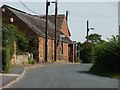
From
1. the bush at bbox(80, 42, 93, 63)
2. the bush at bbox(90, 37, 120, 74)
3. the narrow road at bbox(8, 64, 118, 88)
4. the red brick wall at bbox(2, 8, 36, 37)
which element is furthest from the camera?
the bush at bbox(80, 42, 93, 63)

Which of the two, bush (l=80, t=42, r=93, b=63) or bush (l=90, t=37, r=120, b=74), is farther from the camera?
bush (l=80, t=42, r=93, b=63)

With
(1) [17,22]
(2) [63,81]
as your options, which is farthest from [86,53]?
(2) [63,81]

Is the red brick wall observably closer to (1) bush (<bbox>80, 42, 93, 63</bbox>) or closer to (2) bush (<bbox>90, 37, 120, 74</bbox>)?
(2) bush (<bbox>90, 37, 120, 74</bbox>)

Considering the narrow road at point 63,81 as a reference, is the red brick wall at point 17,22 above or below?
above

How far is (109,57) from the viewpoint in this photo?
36.2m

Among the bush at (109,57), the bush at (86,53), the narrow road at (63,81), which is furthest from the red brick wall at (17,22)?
the narrow road at (63,81)

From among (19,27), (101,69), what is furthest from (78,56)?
(101,69)

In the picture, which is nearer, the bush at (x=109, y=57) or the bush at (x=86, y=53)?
the bush at (x=109, y=57)

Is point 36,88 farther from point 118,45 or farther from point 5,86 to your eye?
point 118,45

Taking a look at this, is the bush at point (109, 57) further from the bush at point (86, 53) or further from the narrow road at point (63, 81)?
the bush at point (86, 53)

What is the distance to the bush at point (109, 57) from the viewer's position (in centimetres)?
3547

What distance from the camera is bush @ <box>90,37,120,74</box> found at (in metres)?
35.5

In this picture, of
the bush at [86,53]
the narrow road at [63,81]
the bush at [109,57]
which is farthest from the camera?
the bush at [86,53]

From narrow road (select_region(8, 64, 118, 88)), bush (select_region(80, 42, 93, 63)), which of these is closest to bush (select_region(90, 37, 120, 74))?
narrow road (select_region(8, 64, 118, 88))
